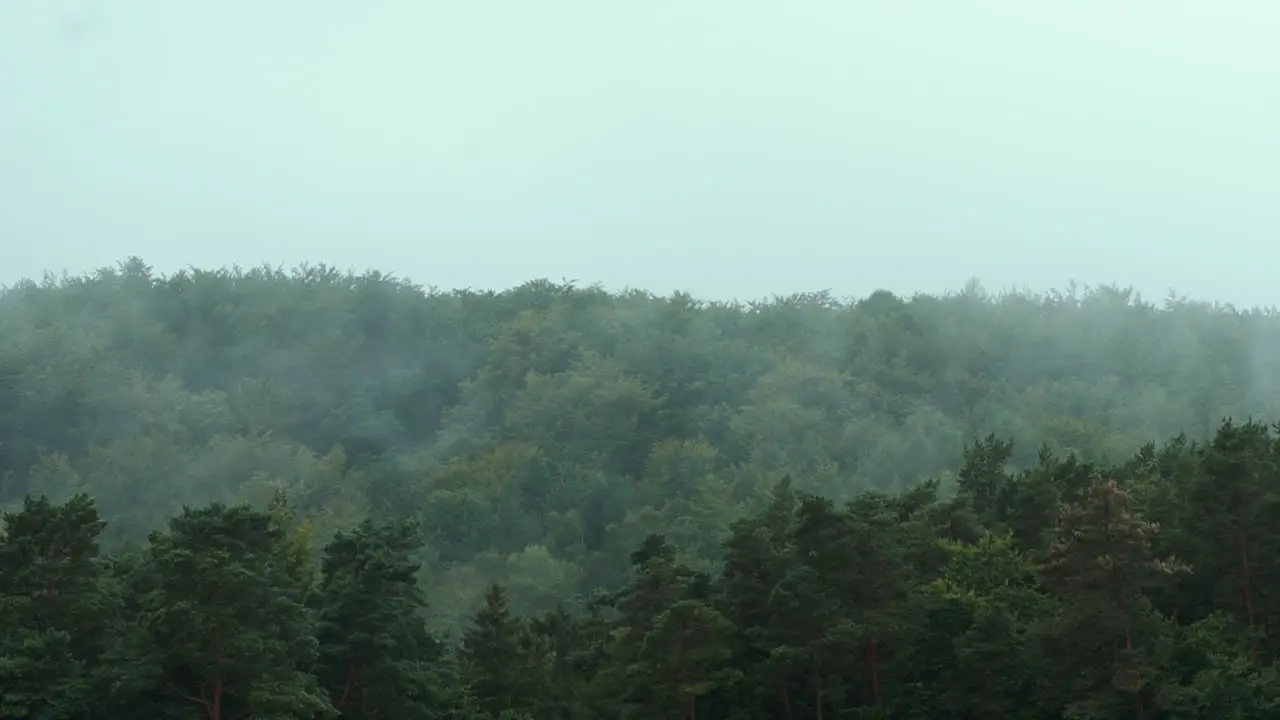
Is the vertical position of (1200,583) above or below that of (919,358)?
below

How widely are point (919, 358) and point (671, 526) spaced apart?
23708 millimetres

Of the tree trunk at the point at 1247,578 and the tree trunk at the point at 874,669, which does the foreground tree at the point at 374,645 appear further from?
the tree trunk at the point at 1247,578

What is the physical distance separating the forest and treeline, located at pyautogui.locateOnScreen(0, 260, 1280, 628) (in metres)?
0.22

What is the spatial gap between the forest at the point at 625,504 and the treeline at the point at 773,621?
0.07 m

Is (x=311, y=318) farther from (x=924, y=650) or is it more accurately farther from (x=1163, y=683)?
(x=1163, y=683)

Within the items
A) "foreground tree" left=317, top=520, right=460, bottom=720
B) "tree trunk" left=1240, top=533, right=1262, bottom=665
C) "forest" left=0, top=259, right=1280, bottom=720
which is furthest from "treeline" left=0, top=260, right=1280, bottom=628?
"tree trunk" left=1240, top=533, right=1262, bottom=665

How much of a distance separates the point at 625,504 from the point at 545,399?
8709mm

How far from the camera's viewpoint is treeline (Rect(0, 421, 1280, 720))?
75.4 feet

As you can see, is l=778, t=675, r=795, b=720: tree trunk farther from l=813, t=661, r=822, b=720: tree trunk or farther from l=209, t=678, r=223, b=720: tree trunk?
l=209, t=678, r=223, b=720: tree trunk

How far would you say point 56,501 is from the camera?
6141 centimetres

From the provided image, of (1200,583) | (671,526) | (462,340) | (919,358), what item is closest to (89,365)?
(462,340)

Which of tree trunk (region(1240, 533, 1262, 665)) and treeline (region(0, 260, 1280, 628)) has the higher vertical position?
treeline (region(0, 260, 1280, 628))

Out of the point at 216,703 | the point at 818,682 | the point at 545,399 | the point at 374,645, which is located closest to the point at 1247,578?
the point at 818,682

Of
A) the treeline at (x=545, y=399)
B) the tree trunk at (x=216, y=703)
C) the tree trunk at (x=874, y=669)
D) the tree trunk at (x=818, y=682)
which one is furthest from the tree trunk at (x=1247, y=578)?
the treeline at (x=545, y=399)
